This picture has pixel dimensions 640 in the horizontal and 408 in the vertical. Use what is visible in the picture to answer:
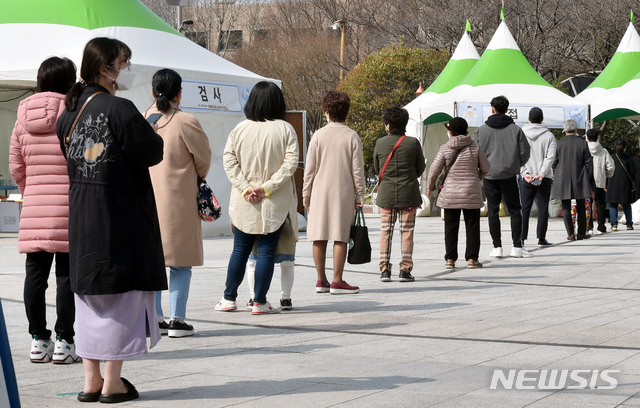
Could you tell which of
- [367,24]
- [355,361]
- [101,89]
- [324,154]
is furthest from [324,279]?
[367,24]

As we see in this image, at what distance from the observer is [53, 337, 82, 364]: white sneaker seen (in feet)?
18.7

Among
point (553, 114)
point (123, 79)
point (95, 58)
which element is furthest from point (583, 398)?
point (553, 114)

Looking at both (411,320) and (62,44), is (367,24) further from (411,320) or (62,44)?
(411,320)

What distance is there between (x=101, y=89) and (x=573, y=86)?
2717 centimetres

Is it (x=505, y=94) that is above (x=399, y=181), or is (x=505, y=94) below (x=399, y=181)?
above

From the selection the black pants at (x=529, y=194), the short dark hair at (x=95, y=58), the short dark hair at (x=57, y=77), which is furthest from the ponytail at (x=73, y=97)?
→ the black pants at (x=529, y=194)

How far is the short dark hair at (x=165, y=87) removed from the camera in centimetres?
661

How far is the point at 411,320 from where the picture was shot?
7.27 meters

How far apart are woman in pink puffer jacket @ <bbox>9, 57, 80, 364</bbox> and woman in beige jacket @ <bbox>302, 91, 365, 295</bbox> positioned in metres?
3.18

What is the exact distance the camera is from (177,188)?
6617 mm

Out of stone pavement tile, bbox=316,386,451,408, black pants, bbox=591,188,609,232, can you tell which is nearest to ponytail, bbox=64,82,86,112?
stone pavement tile, bbox=316,386,451,408

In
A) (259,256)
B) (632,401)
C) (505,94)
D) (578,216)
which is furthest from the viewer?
(505,94)

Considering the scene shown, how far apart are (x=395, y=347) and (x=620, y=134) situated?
2192cm

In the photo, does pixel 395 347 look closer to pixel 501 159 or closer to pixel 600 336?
pixel 600 336
